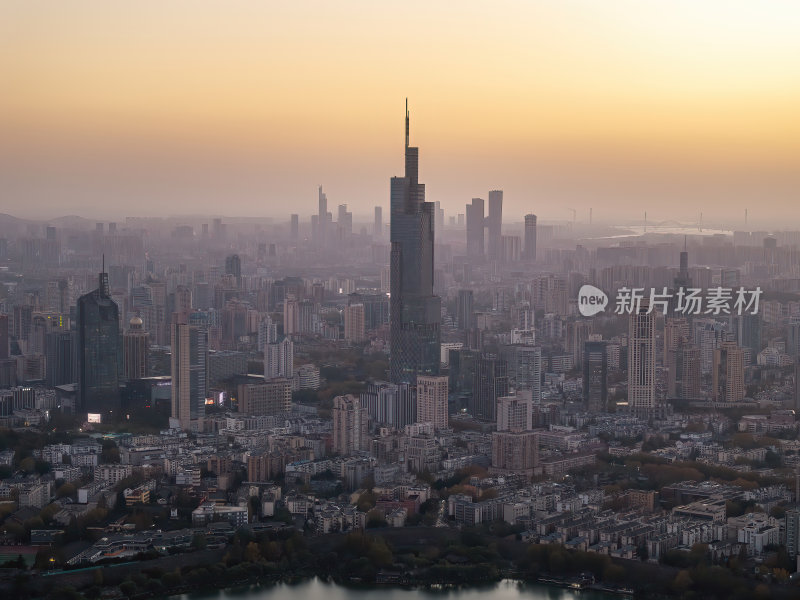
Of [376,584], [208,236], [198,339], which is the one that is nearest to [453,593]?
[376,584]

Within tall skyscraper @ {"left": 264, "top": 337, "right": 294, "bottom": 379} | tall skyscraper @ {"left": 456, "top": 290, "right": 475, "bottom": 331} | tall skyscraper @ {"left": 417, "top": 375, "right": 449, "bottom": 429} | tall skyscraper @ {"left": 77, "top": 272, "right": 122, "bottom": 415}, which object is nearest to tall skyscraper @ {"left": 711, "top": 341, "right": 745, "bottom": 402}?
tall skyscraper @ {"left": 417, "top": 375, "right": 449, "bottom": 429}

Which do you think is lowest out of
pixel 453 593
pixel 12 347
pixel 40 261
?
pixel 453 593

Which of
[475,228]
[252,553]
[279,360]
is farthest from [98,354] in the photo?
[475,228]

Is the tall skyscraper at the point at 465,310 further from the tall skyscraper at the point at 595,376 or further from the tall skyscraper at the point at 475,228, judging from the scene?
the tall skyscraper at the point at 595,376

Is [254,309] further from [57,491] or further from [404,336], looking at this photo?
[57,491]

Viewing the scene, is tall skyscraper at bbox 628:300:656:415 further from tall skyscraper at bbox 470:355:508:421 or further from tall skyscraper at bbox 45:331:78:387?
tall skyscraper at bbox 45:331:78:387

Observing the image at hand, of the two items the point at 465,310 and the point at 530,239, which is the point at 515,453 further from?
the point at 530,239

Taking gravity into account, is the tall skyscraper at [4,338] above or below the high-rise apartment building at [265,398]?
above

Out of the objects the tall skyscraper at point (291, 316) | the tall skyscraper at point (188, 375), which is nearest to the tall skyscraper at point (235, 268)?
the tall skyscraper at point (291, 316)
